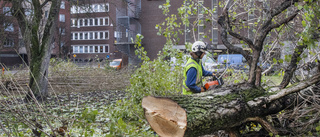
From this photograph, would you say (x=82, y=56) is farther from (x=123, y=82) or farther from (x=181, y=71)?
(x=181, y=71)

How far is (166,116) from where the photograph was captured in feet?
10.0

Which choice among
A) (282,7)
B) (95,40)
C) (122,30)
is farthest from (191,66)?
(95,40)

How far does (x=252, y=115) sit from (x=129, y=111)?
306 cm

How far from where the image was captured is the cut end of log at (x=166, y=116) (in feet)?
9.71

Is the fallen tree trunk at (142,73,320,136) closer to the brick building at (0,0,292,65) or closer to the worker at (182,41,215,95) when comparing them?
the worker at (182,41,215,95)

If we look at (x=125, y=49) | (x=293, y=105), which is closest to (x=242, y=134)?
(x=293, y=105)

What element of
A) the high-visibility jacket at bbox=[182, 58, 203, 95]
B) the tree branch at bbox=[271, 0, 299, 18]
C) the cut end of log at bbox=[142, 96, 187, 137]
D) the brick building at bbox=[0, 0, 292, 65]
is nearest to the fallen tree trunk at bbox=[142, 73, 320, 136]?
the cut end of log at bbox=[142, 96, 187, 137]

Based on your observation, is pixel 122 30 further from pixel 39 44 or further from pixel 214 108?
pixel 214 108

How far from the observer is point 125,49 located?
38.6 meters

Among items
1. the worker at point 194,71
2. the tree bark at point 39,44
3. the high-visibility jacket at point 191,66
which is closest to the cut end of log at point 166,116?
the worker at point 194,71

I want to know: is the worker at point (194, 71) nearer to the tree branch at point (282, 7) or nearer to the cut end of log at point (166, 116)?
the tree branch at point (282, 7)

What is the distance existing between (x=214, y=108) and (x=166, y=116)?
1.71 ft

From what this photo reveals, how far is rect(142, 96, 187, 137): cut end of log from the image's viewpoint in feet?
9.71

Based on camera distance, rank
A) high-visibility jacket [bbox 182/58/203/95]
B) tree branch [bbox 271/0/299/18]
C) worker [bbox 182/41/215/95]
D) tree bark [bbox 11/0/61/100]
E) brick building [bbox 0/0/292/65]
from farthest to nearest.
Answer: brick building [bbox 0/0/292/65]
tree bark [bbox 11/0/61/100]
high-visibility jacket [bbox 182/58/203/95]
worker [bbox 182/41/215/95]
tree branch [bbox 271/0/299/18]
